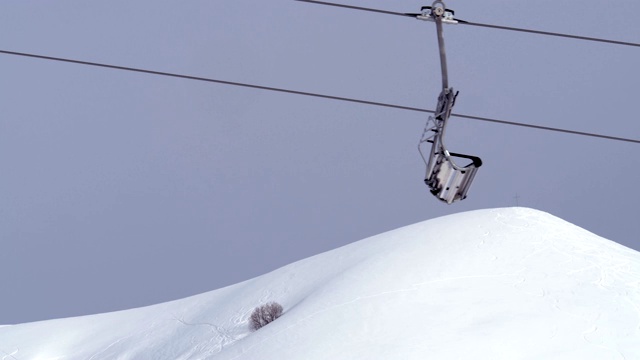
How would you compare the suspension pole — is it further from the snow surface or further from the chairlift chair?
the snow surface

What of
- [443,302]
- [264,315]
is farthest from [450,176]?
[264,315]

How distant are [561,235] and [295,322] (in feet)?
31.9

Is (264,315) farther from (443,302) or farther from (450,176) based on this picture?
(450,176)

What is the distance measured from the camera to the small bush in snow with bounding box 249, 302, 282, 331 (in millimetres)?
38641

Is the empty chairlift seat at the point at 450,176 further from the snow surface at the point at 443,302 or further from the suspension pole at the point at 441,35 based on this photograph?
the snow surface at the point at 443,302

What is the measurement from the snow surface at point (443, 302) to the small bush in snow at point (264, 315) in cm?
38

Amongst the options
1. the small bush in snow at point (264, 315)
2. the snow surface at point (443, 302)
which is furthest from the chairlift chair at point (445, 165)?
the small bush in snow at point (264, 315)

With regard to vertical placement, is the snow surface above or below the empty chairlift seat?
above

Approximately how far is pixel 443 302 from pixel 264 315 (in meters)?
10.1

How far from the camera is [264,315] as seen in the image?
3941 centimetres

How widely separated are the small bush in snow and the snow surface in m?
0.38

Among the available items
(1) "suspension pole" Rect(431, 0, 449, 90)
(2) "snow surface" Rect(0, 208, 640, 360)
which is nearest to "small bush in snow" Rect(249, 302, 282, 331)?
(2) "snow surface" Rect(0, 208, 640, 360)

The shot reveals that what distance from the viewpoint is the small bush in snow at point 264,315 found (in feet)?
127

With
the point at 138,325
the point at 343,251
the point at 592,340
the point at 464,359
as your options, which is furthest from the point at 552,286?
the point at 138,325
